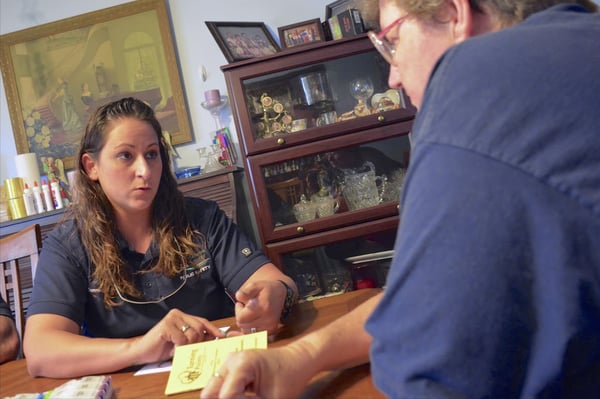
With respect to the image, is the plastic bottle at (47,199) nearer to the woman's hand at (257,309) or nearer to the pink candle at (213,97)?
the pink candle at (213,97)

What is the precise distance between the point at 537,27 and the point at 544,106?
122 millimetres

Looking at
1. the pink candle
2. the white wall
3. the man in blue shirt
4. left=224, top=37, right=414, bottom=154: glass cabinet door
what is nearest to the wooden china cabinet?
left=224, top=37, right=414, bottom=154: glass cabinet door

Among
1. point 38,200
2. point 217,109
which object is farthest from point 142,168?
point 38,200

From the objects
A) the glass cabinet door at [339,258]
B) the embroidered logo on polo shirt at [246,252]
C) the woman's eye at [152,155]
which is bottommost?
the glass cabinet door at [339,258]

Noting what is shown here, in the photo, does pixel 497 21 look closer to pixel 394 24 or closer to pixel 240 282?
pixel 394 24

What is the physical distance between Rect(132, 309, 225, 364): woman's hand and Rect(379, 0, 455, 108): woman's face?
632 mm

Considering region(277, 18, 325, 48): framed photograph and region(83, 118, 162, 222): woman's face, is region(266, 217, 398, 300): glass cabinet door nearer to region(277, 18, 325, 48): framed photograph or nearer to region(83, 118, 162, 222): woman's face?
region(277, 18, 325, 48): framed photograph

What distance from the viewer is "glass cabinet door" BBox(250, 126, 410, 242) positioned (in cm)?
285

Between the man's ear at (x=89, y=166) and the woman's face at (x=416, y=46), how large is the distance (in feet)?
3.68

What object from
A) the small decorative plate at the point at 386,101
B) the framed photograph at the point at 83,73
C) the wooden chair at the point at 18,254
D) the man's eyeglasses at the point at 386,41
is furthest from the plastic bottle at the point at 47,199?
the man's eyeglasses at the point at 386,41

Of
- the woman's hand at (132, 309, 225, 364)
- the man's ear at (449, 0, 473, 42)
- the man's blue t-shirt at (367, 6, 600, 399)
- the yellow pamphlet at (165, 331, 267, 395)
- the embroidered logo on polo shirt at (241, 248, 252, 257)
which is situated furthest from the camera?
the embroidered logo on polo shirt at (241, 248, 252, 257)

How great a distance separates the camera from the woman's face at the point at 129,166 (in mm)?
1620

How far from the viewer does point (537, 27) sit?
0.61 metres

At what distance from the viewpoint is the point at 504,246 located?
515 mm
